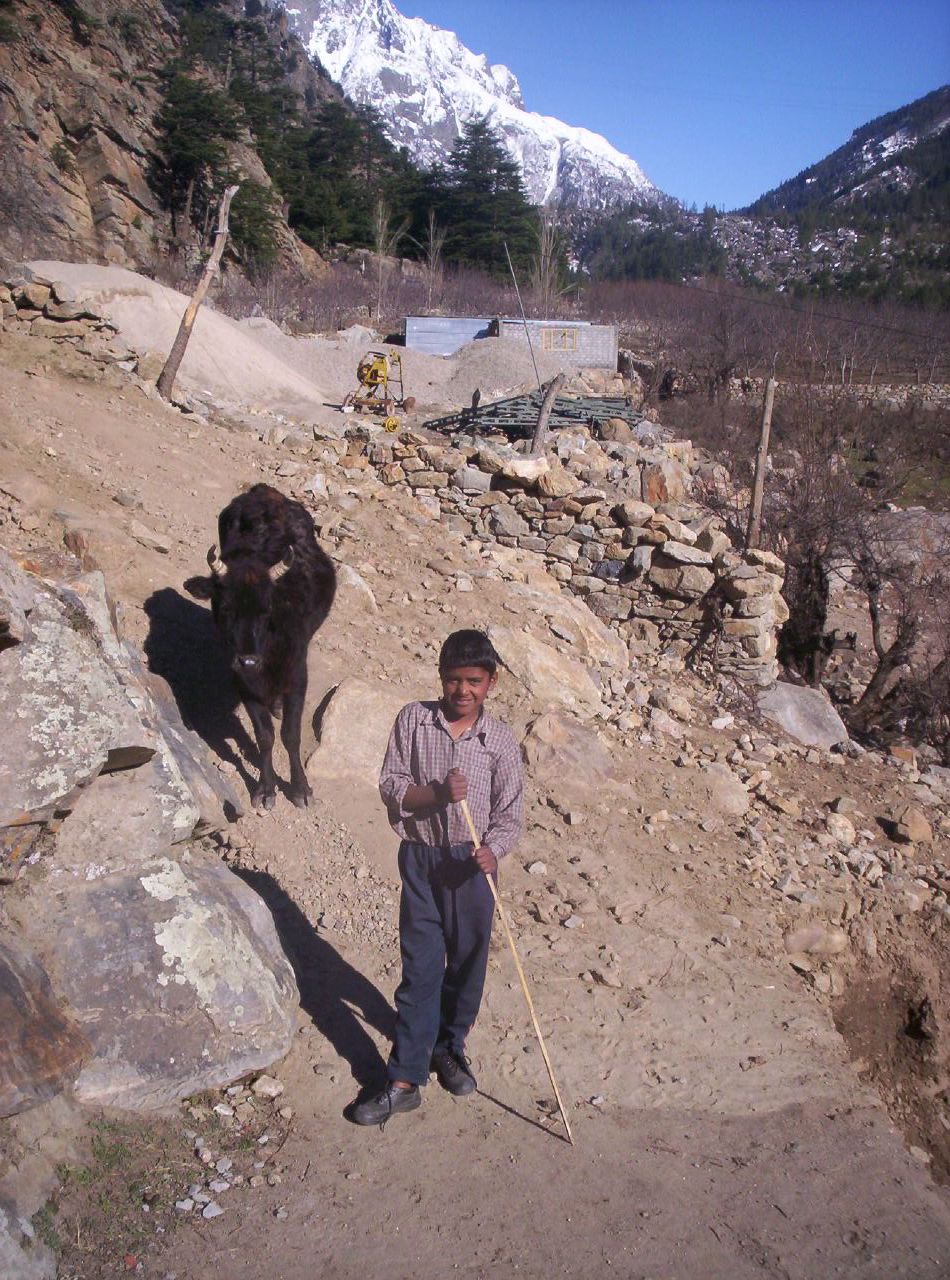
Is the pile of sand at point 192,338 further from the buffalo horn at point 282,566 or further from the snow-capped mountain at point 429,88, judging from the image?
the snow-capped mountain at point 429,88

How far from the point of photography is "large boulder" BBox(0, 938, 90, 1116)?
9.33 ft

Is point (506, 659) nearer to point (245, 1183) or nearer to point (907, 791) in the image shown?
point (907, 791)

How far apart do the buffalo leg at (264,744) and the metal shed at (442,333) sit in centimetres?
2694

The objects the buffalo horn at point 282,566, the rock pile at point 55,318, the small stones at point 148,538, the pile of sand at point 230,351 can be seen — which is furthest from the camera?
the pile of sand at point 230,351

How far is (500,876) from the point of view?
5.35 meters


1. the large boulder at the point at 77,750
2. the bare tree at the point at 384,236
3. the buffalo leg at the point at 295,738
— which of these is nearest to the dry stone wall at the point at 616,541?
the buffalo leg at the point at 295,738

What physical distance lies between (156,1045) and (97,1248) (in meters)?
0.70

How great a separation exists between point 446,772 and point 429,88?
577 feet

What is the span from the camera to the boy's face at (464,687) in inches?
126

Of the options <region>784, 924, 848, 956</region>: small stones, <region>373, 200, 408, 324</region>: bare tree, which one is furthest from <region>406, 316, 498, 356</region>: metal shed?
<region>784, 924, 848, 956</region>: small stones

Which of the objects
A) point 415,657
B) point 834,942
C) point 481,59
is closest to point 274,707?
point 415,657

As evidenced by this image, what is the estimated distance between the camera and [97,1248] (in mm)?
2643

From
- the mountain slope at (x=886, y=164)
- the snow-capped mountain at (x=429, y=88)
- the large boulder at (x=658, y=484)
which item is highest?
the snow-capped mountain at (x=429, y=88)

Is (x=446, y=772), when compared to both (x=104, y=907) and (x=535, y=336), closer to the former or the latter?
(x=104, y=907)
